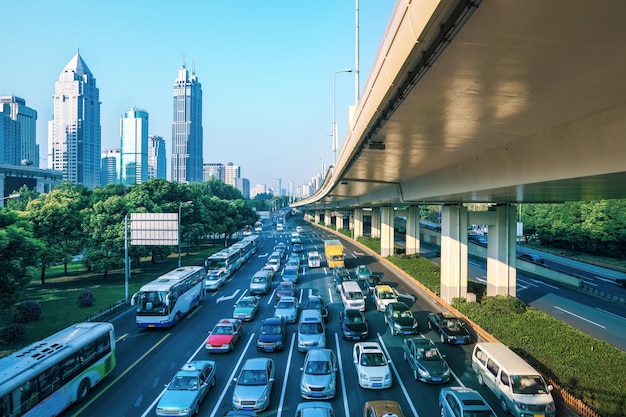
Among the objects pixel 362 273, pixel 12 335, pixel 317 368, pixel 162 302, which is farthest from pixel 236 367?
pixel 362 273

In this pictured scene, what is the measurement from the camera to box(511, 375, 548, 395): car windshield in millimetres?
12023

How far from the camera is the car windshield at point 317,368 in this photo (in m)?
13.9

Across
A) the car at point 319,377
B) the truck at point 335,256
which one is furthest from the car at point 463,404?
the truck at point 335,256

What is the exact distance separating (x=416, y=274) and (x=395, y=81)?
28.3 meters

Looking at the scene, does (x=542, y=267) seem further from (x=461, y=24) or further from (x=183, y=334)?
(x=461, y=24)

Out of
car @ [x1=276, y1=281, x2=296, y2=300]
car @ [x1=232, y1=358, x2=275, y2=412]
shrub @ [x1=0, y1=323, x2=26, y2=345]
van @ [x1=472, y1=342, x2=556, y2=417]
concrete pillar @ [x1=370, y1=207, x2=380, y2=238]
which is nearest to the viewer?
van @ [x1=472, y1=342, x2=556, y2=417]

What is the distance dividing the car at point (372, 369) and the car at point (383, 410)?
252 centimetres

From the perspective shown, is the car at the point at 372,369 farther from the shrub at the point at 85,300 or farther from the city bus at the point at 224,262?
the city bus at the point at 224,262

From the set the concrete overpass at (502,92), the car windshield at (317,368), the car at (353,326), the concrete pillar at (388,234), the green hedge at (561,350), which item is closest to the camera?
the concrete overpass at (502,92)


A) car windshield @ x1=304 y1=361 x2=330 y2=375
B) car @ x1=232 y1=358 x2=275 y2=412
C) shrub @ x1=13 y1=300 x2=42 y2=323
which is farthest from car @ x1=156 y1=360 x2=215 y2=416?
shrub @ x1=13 y1=300 x2=42 y2=323

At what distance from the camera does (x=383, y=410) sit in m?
11.0

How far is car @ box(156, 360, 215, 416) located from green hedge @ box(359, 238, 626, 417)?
1204 cm

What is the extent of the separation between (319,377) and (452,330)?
827 centimetres

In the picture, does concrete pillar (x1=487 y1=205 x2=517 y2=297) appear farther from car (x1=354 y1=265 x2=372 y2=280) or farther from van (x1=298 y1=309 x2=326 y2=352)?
van (x1=298 y1=309 x2=326 y2=352)
